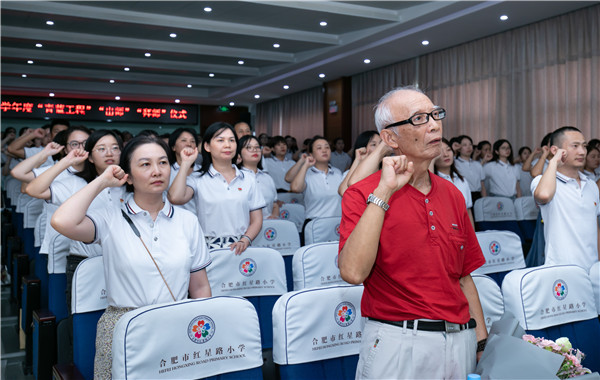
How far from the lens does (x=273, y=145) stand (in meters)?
7.86

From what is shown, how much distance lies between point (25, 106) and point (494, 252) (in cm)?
1532

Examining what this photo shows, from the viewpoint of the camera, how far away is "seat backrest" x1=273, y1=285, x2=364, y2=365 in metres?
1.83

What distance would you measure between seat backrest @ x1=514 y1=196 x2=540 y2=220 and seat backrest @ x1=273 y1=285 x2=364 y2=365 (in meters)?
4.43

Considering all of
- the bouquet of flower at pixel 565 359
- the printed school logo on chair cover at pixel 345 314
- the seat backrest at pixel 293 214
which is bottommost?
the bouquet of flower at pixel 565 359

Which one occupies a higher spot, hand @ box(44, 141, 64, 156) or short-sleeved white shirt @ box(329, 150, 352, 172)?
short-sleeved white shirt @ box(329, 150, 352, 172)

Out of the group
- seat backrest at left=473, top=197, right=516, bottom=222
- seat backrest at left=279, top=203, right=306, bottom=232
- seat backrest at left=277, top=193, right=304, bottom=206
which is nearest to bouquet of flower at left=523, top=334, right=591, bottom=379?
seat backrest at left=279, top=203, right=306, bottom=232

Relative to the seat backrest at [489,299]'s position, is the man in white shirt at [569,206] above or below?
above

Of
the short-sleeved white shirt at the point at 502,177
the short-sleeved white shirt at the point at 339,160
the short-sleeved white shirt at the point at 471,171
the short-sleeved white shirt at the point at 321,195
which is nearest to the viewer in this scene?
the short-sleeved white shirt at the point at 321,195

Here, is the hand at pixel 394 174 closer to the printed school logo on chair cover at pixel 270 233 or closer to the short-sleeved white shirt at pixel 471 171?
the printed school logo on chair cover at pixel 270 233

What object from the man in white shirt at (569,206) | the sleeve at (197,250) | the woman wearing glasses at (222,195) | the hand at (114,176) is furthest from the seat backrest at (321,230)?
the hand at (114,176)

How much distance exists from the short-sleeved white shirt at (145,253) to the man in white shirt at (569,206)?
2.14 m

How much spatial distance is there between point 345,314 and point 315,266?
31.7 inches

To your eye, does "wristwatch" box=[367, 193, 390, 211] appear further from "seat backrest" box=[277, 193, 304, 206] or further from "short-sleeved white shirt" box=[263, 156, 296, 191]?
"short-sleeved white shirt" box=[263, 156, 296, 191]

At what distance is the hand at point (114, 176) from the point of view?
7.16 ft
